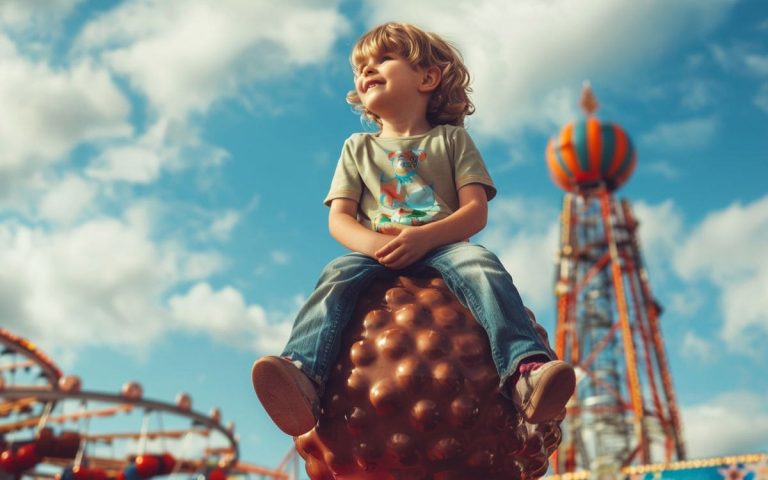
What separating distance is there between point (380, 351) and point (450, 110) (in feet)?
3.88

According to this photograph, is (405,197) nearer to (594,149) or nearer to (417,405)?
(417,405)

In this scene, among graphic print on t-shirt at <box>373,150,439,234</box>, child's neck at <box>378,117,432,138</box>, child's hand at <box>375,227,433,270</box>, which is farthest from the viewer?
child's neck at <box>378,117,432,138</box>

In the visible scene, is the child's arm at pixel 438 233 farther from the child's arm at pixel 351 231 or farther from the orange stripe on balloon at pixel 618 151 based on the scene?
the orange stripe on balloon at pixel 618 151

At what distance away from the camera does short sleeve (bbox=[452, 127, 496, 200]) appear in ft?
9.97

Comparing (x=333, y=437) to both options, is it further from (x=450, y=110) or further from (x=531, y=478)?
(x=450, y=110)

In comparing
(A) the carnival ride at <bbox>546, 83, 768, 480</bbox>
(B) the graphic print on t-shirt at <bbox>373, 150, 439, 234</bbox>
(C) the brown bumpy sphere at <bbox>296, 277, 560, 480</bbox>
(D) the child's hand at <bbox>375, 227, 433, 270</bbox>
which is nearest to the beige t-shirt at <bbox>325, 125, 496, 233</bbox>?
(B) the graphic print on t-shirt at <bbox>373, 150, 439, 234</bbox>

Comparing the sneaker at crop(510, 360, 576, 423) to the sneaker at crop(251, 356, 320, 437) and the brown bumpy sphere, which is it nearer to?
the brown bumpy sphere

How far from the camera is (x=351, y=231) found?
298 cm

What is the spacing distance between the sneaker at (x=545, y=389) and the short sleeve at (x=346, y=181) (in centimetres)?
103

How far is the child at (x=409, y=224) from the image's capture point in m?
2.55

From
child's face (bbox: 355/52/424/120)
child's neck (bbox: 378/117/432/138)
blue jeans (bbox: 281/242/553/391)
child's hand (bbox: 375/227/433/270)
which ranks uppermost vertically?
child's face (bbox: 355/52/424/120)

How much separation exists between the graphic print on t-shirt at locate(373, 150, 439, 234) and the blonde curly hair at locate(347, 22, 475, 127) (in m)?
0.33

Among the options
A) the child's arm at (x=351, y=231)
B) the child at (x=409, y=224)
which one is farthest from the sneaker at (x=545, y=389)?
the child's arm at (x=351, y=231)

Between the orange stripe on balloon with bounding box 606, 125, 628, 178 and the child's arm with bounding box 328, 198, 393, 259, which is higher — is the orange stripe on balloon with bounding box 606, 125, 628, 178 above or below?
above
